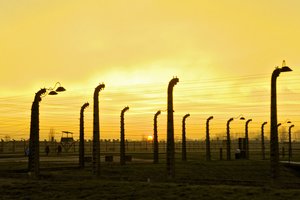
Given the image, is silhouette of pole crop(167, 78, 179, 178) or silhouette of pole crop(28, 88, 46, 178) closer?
silhouette of pole crop(167, 78, 179, 178)

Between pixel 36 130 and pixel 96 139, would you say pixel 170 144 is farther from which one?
pixel 36 130

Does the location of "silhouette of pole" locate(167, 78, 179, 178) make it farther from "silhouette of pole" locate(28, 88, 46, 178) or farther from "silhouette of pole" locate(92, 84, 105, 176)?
"silhouette of pole" locate(28, 88, 46, 178)

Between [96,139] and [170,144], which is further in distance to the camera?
[96,139]

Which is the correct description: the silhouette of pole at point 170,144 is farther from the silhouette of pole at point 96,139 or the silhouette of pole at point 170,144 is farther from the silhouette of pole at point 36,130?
the silhouette of pole at point 36,130

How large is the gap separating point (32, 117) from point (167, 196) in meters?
14.1

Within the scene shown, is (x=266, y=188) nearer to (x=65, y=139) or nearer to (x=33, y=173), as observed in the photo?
(x=33, y=173)

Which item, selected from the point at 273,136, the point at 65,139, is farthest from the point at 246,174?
the point at 65,139

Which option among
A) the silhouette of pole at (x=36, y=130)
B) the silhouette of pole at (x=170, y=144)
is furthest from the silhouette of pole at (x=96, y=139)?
the silhouette of pole at (x=170, y=144)

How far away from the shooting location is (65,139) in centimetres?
8831

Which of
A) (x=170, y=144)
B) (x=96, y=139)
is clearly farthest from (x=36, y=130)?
(x=170, y=144)

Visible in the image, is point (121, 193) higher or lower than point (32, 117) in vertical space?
lower

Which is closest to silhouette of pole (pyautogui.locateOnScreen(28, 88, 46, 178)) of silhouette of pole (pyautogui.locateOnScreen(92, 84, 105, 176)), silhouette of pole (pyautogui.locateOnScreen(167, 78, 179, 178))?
silhouette of pole (pyautogui.locateOnScreen(92, 84, 105, 176))

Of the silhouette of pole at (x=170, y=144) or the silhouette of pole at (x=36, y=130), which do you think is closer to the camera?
the silhouette of pole at (x=170, y=144)

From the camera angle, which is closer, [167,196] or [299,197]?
[299,197]
